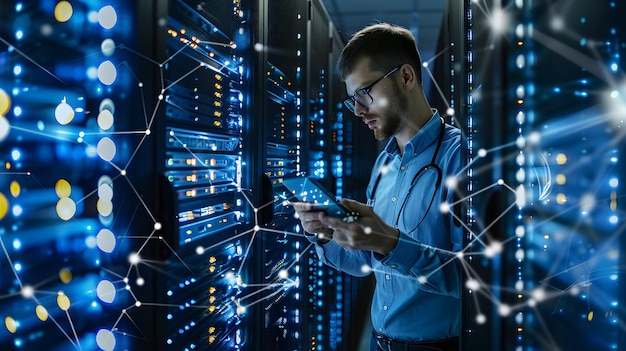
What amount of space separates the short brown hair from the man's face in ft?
0.08

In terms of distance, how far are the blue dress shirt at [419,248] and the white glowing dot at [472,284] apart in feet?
0.52

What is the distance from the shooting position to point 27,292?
0.80 m

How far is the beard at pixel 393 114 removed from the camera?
1.16 metres

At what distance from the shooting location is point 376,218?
40.7 inches

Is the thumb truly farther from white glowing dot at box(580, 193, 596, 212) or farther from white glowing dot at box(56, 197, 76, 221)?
white glowing dot at box(56, 197, 76, 221)

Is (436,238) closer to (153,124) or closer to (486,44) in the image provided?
(486,44)

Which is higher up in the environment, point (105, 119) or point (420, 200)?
point (105, 119)

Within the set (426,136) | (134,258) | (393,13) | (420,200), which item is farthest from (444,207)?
(393,13)

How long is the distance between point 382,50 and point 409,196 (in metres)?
0.39

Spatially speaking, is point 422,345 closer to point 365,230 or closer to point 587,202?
point 365,230

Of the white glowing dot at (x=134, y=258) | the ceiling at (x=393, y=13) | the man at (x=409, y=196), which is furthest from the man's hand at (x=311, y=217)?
the ceiling at (x=393, y=13)

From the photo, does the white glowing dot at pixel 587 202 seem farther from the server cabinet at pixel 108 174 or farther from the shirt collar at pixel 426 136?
Result: the server cabinet at pixel 108 174

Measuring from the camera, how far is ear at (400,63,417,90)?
115 centimetres

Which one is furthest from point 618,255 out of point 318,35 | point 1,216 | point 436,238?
point 318,35
